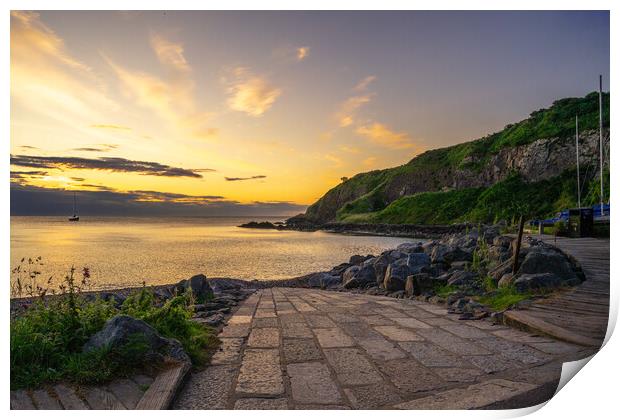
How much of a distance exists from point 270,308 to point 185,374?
10.9ft

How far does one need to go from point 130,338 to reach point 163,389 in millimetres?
571

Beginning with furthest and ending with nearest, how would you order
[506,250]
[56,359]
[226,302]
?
[506,250] < [226,302] < [56,359]

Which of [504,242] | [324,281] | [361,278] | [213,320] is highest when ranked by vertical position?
[504,242]

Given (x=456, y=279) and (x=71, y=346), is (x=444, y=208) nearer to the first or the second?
(x=456, y=279)

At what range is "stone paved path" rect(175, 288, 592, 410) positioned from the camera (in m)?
2.96

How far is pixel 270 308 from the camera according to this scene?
658 centimetres

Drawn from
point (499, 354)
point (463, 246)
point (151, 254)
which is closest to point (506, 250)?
point (463, 246)

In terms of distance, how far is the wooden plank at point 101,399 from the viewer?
2793 mm

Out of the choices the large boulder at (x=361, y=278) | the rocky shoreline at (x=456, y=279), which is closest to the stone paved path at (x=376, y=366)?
the rocky shoreline at (x=456, y=279)

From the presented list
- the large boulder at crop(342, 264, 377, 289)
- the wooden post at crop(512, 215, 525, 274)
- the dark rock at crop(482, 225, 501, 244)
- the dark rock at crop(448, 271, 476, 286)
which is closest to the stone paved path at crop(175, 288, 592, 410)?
the wooden post at crop(512, 215, 525, 274)

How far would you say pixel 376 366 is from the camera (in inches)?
139

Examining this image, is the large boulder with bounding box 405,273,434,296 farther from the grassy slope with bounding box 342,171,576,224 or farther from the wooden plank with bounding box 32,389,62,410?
the grassy slope with bounding box 342,171,576,224

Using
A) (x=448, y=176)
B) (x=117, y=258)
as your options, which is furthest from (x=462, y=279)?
(x=448, y=176)
